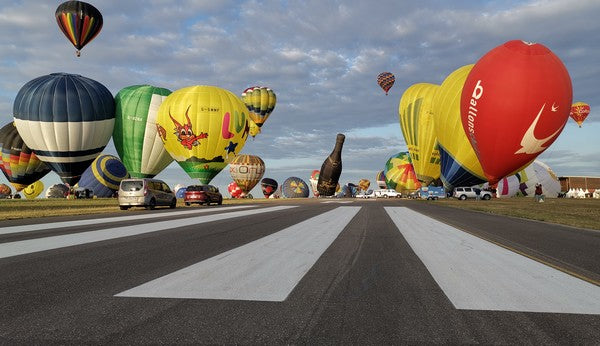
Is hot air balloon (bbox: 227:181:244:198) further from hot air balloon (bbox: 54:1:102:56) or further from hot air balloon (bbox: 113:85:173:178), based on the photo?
hot air balloon (bbox: 54:1:102:56)

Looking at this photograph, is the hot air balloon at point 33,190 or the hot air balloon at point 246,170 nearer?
the hot air balloon at point 246,170

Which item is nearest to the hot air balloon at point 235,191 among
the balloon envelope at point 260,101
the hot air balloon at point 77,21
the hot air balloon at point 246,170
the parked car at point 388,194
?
the hot air balloon at point 246,170

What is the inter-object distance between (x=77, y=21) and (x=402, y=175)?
48.4 metres

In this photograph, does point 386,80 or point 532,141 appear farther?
point 386,80

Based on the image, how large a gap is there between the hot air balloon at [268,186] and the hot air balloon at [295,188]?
7.37 meters

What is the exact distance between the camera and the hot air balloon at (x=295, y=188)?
94.4m

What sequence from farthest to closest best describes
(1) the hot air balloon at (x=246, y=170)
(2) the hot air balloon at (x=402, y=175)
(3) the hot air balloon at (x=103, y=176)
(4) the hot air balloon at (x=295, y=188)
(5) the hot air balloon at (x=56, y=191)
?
(4) the hot air balloon at (x=295, y=188) < (5) the hot air balloon at (x=56, y=191) < (2) the hot air balloon at (x=402, y=175) < (1) the hot air balloon at (x=246, y=170) < (3) the hot air balloon at (x=103, y=176)

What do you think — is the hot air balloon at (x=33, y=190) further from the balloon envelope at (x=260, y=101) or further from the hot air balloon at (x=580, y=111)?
the hot air balloon at (x=580, y=111)

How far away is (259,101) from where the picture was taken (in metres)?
56.0

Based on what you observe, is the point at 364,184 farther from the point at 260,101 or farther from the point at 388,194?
the point at 260,101

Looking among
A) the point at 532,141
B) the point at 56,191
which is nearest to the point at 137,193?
the point at 532,141

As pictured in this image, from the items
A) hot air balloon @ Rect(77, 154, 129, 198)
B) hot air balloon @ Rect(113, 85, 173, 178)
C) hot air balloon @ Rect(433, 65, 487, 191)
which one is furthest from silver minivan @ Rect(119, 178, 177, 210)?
hot air balloon @ Rect(77, 154, 129, 198)

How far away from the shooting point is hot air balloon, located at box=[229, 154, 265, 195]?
64.1m

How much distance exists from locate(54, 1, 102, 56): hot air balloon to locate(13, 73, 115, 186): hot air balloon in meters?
3.95
